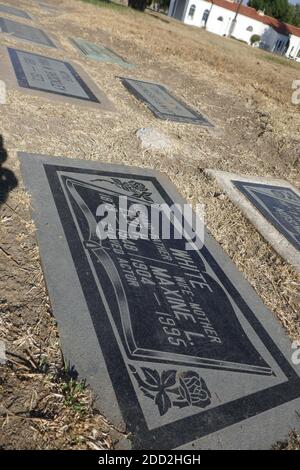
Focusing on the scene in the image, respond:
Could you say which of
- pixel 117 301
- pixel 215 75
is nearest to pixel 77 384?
pixel 117 301

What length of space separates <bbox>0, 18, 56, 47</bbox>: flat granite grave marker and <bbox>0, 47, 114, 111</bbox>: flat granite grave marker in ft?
5.72

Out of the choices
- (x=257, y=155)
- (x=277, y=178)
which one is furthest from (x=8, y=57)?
(x=277, y=178)

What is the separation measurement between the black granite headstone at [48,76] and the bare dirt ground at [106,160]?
1.62ft

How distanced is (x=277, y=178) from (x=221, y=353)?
13.4 ft

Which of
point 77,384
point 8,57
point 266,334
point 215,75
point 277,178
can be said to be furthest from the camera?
point 215,75

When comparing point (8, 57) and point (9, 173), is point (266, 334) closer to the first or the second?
point (9, 173)

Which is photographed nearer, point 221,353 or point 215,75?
point 221,353

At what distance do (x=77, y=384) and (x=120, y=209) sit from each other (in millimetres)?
2080

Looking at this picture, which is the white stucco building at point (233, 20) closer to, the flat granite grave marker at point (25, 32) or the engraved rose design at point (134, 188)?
the flat granite grave marker at point (25, 32)

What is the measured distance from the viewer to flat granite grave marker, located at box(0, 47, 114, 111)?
6.29 metres

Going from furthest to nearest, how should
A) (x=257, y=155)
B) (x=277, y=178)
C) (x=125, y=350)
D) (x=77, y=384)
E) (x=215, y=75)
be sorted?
1. (x=215, y=75)
2. (x=257, y=155)
3. (x=277, y=178)
4. (x=125, y=350)
5. (x=77, y=384)

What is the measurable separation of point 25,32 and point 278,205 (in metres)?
8.77

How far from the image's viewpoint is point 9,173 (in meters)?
3.92

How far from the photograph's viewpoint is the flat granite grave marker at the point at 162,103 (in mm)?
7113
